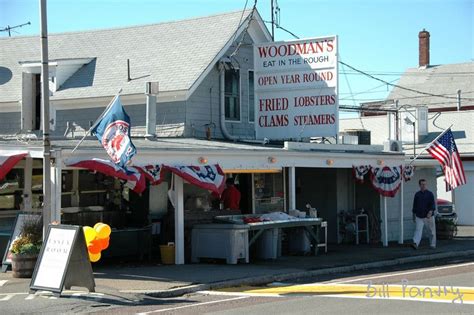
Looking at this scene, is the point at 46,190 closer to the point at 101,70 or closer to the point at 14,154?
the point at 14,154

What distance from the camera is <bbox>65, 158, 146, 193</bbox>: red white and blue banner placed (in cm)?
1590

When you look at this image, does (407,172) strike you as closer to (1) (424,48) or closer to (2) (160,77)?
(2) (160,77)

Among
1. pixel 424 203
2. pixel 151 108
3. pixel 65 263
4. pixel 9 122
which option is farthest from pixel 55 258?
pixel 9 122

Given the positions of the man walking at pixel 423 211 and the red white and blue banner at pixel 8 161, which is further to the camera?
the man walking at pixel 423 211

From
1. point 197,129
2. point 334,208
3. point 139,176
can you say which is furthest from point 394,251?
point 139,176

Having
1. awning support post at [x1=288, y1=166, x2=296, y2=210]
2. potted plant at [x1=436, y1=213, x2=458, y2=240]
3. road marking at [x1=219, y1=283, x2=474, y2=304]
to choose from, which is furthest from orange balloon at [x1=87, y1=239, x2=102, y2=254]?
potted plant at [x1=436, y1=213, x2=458, y2=240]

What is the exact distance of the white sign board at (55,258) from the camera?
43.2ft

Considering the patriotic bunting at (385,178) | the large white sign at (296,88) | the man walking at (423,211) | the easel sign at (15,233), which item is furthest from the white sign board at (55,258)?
the man walking at (423,211)

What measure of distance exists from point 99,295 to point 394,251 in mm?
10364

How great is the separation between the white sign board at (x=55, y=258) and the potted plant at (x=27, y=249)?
200 cm

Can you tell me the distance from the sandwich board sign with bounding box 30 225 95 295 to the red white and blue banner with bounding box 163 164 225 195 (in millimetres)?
4215

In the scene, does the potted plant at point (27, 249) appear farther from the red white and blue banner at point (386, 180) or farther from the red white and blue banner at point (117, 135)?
the red white and blue banner at point (386, 180)

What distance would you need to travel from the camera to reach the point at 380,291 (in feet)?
44.5

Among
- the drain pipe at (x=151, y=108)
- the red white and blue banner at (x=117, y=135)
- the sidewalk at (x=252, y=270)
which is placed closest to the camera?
the sidewalk at (x=252, y=270)
